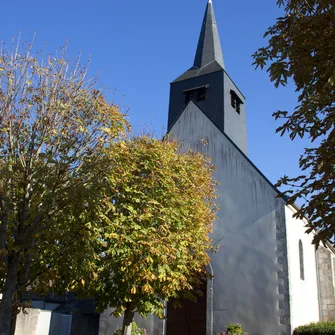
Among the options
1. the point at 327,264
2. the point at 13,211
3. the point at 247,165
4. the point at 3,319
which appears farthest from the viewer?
the point at 327,264

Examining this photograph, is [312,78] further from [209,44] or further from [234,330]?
[209,44]

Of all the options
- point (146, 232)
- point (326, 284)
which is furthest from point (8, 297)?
point (326, 284)

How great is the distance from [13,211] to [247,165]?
1012 centimetres

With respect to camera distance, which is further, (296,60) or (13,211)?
(13,211)

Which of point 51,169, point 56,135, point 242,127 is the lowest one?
point 51,169

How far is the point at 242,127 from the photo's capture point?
69.9 ft

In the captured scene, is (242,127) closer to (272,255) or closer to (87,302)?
(272,255)

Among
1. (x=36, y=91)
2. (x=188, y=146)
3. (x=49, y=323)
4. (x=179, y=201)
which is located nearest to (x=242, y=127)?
(x=188, y=146)

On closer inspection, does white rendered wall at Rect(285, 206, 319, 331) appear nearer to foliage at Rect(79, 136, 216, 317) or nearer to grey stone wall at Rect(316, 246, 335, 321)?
grey stone wall at Rect(316, 246, 335, 321)

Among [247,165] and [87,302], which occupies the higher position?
[247,165]

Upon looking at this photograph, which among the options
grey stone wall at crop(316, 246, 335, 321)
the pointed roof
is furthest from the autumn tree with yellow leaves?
the pointed roof

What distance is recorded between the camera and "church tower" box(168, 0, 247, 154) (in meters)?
19.5

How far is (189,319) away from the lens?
1430 cm

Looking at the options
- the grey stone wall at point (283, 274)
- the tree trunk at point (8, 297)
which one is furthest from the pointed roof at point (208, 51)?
the tree trunk at point (8, 297)
